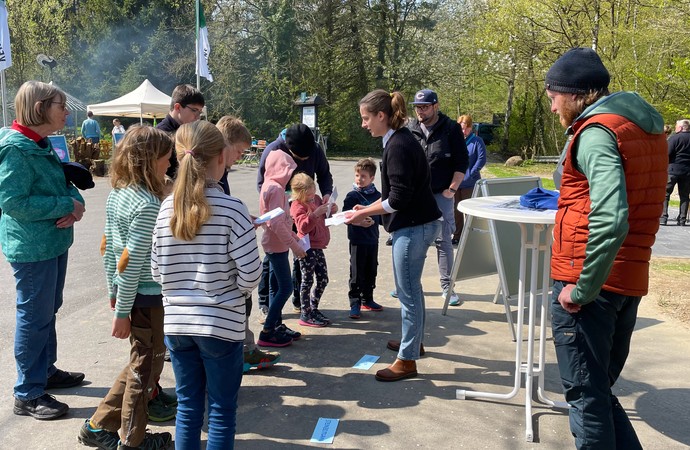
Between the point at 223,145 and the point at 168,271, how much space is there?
24.3 inches

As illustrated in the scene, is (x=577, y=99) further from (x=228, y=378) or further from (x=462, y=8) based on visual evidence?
(x=462, y=8)

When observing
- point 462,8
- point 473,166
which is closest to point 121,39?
point 462,8

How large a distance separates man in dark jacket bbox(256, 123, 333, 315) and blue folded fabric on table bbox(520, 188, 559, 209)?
2014 millimetres

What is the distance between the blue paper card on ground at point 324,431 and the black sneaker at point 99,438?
108cm

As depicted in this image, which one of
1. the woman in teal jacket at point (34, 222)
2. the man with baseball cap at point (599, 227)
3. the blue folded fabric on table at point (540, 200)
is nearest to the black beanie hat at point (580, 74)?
the man with baseball cap at point (599, 227)

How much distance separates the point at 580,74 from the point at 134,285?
2289mm

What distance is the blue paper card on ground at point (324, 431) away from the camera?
326 centimetres

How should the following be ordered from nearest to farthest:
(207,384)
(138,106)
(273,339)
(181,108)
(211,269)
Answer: (211,269) < (207,384) < (181,108) < (273,339) < (138,106)

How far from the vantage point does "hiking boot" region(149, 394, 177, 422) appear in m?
3.46

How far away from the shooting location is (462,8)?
35281mm

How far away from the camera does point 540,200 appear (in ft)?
11.8

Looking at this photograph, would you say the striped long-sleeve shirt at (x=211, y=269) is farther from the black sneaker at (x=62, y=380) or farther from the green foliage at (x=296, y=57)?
the green foliage at (x=296, y=57)

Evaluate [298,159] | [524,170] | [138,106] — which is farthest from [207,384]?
[524,170]

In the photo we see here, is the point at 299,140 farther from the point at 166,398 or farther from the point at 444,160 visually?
the point at 166,398
